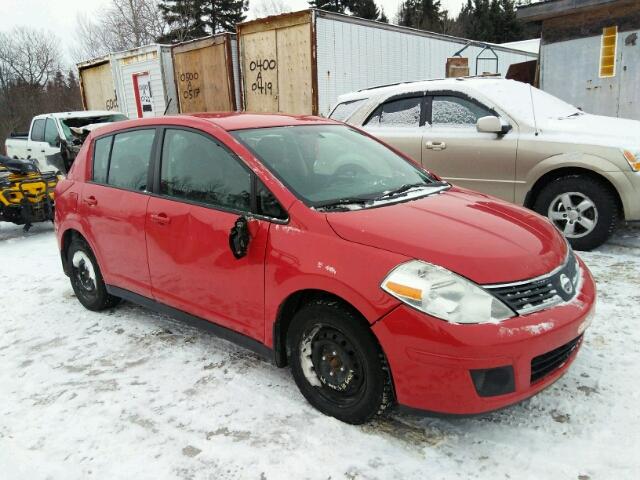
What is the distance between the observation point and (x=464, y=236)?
248 cm

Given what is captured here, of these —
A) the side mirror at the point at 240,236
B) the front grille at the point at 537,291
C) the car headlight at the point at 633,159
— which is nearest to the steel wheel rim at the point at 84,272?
the side mirror at the point at 240,236

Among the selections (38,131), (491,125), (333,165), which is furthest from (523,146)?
(38,131)

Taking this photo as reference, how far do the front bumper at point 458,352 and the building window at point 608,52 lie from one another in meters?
9.49

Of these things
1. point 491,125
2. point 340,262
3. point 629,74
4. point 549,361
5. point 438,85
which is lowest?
point 549,361

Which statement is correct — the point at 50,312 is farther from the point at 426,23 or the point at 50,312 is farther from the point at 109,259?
the point at 426,23

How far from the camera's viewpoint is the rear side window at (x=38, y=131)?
1152 cm

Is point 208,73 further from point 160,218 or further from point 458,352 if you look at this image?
point 458,352

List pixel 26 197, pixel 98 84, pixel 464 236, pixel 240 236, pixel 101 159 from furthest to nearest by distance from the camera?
pixel 98 84, pixel 26 197, pixel 101 159, pixel 240 236, pixel 464 236

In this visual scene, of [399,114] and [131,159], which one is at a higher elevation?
[399,114]

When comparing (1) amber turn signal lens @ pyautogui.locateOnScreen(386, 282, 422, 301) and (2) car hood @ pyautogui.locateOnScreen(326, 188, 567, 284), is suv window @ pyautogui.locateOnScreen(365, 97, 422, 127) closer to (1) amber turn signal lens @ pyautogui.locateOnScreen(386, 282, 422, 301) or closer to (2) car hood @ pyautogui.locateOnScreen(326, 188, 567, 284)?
(2) car hood @ pyautogui.locateOnScreen(326, 188, 567, 284)

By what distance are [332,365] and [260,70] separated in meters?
10.2

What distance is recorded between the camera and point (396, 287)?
224 centimetres

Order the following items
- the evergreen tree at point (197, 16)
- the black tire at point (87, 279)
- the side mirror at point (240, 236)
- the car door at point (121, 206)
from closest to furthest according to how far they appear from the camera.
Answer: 1. the side mirror at point (240, 236)
2. the car door at point (121, 206)
3. the black tire at point (87, 279)
4. the evergreen tree at point (197, 16)

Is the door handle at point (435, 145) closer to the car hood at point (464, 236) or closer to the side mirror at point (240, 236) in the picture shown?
the car hood at point (464, 236)
